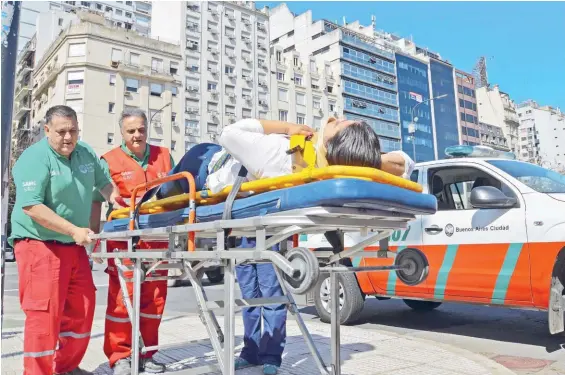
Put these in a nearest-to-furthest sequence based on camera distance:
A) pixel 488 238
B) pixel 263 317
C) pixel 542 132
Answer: pixel 263 317, pixel 488 238, pixel 542 132

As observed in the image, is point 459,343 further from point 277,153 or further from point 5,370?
point 5,370

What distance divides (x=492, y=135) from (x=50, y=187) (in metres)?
98.1

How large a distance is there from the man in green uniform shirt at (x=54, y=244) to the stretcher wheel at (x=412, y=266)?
1.95m

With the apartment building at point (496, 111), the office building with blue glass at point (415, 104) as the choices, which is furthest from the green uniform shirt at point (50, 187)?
the apartment building at point (496, 111)

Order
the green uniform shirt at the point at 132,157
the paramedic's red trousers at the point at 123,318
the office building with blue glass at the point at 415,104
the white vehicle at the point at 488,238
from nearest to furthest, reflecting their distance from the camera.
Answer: the paramedic's red trousers at the point at 123,318, the green uniform shirt at the point at 132,157, the white vehicle at the point at 488,238, the office building with blue glass at the point at 415,104

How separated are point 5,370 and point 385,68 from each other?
76.0 m

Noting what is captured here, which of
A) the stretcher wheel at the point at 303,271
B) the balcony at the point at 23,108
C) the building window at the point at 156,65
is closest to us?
the stretcher wheel at the point at 303,271

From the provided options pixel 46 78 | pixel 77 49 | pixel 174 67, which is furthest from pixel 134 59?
pixel 46 78

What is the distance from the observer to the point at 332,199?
7.10 feet

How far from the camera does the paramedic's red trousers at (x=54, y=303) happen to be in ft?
10.3

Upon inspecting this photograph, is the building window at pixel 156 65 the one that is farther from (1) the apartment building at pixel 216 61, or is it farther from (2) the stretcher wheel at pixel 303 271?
(2) the stretcher wheel at pixel 303 271

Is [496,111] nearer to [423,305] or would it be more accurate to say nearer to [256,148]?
[423,305]

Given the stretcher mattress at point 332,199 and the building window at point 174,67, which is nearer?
the stretcher mattress at point 332,199

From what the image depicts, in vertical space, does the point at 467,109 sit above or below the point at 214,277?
above
